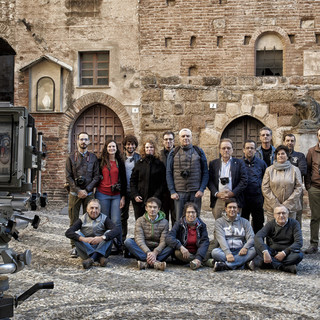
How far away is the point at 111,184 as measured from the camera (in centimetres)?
691

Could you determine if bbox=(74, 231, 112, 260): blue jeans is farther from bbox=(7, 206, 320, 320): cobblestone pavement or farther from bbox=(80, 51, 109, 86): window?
bbox=(80, 51, 109, 86): window

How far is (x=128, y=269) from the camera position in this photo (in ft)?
19.5

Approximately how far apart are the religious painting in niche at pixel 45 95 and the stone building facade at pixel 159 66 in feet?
0.09

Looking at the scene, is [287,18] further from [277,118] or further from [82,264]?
[82,264]

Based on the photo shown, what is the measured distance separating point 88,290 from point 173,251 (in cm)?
156

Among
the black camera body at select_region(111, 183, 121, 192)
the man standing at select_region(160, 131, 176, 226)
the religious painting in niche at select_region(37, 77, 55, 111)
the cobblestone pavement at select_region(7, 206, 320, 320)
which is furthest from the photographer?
the religious painting in niche at select_region(37, 77, 55, 111)

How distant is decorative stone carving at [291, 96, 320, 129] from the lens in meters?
10.8

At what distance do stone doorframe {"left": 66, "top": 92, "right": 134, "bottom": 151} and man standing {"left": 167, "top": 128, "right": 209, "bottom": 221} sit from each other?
284 inches

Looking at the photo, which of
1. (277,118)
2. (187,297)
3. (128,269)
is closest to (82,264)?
(128,269)

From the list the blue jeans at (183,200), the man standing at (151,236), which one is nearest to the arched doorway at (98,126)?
the blue jeans at (183,200)

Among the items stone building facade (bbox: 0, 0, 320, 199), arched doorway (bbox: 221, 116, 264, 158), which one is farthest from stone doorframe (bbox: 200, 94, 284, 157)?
arched doorway (bbox: 221, 116, 264, 158)

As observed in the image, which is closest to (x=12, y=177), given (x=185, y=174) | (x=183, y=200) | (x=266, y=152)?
(x=185, y=174)

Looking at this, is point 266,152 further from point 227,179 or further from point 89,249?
point 89,249

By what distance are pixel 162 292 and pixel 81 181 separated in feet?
8.14
